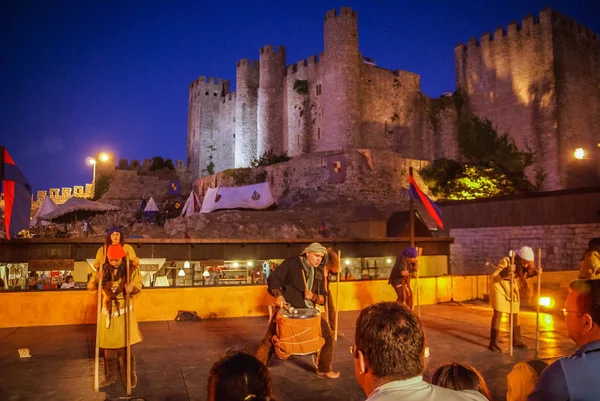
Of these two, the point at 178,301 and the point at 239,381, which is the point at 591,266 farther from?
the point at 178,301

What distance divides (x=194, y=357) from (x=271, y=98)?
130 ft

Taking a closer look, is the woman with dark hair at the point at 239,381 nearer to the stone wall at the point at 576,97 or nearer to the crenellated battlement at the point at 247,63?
the stone wall at the point at 576,97

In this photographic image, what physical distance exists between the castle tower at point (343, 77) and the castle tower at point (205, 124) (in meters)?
20.2

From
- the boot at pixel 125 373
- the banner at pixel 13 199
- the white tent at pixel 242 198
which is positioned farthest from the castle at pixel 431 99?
the boot at pixel 125 373

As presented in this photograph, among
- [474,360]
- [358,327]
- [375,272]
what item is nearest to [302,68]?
[375,272]

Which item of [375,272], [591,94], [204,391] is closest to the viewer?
[204,391]

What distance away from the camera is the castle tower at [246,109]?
159 ft

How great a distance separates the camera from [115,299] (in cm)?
502

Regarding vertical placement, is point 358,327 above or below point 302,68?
below

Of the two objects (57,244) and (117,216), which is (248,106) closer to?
(117,216)

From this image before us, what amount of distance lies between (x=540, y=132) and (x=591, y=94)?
19.0ft

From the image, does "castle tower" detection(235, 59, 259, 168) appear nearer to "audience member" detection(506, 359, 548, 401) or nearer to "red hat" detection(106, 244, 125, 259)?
"red hat" detection(106, 244, 125, 259)

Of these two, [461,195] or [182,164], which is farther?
[182,164]

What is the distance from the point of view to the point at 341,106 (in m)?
37.3
